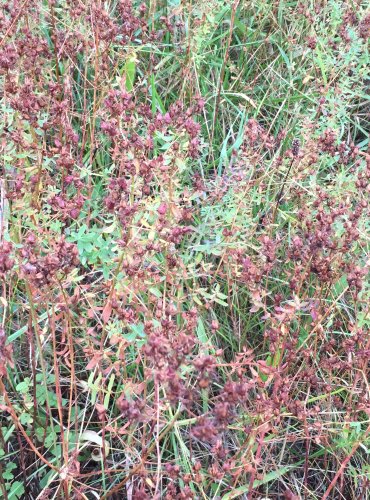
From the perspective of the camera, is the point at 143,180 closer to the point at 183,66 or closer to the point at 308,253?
the point at 308,253

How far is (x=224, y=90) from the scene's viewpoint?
9.61 feet

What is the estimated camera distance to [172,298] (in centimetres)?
174

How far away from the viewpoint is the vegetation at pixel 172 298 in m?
1.64

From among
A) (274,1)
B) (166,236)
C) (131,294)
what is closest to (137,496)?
(131,294)

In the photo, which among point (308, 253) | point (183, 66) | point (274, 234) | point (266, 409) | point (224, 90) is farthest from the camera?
point (224, 90)

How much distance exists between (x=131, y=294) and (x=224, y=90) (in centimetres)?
147

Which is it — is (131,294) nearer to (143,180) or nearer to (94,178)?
(143,180)

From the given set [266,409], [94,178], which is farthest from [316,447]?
[94,178]

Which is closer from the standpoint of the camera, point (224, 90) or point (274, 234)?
point (274, 234)

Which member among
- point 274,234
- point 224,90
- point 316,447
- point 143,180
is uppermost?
point 143,180

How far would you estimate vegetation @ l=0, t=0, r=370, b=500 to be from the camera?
164 cm

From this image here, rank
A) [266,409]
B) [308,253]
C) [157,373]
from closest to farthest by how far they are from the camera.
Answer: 1. [157,373]
2. [266,409]
3. [308,253]

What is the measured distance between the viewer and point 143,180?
6.00ft

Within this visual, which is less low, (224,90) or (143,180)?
(143,180)
